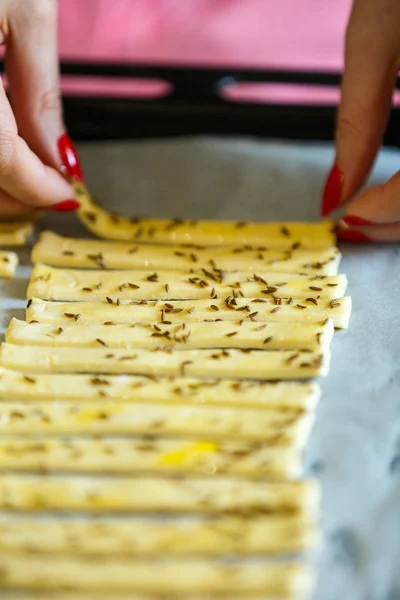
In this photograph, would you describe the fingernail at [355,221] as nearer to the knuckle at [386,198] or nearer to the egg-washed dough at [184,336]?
the knuckle at [386,198]

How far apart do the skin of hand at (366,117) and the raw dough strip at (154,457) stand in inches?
33.4

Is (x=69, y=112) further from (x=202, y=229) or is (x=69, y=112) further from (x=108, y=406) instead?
(x=108, y=406)

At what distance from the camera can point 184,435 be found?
1.57 m

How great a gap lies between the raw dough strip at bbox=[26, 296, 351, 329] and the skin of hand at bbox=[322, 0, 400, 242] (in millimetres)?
300

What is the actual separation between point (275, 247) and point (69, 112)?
101 centimetres

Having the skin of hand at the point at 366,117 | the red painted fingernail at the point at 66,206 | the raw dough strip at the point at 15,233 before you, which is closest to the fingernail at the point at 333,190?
the skin of hand at the point at 366,117

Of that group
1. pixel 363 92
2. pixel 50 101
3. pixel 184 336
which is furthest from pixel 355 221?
pixel 50 101

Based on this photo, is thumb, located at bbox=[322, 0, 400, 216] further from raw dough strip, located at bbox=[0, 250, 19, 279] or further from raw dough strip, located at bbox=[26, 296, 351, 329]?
raw dough strip, located at bbox=[0, 250, 19, 279]

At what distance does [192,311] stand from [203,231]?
15.8 inches

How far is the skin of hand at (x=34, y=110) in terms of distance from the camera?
208 centimetres

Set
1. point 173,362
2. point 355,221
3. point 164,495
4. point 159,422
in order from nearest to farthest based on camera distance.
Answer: point 164,495 < point 159,422 < point 173,362 < point 355,221

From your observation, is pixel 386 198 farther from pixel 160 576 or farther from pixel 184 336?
pixel 160 576

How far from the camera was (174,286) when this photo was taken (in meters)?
2.02

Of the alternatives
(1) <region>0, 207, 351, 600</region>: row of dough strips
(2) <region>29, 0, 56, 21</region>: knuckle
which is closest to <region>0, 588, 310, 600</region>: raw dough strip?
(1) <region>0, 207, 351, 600</region>: row of dough strips
